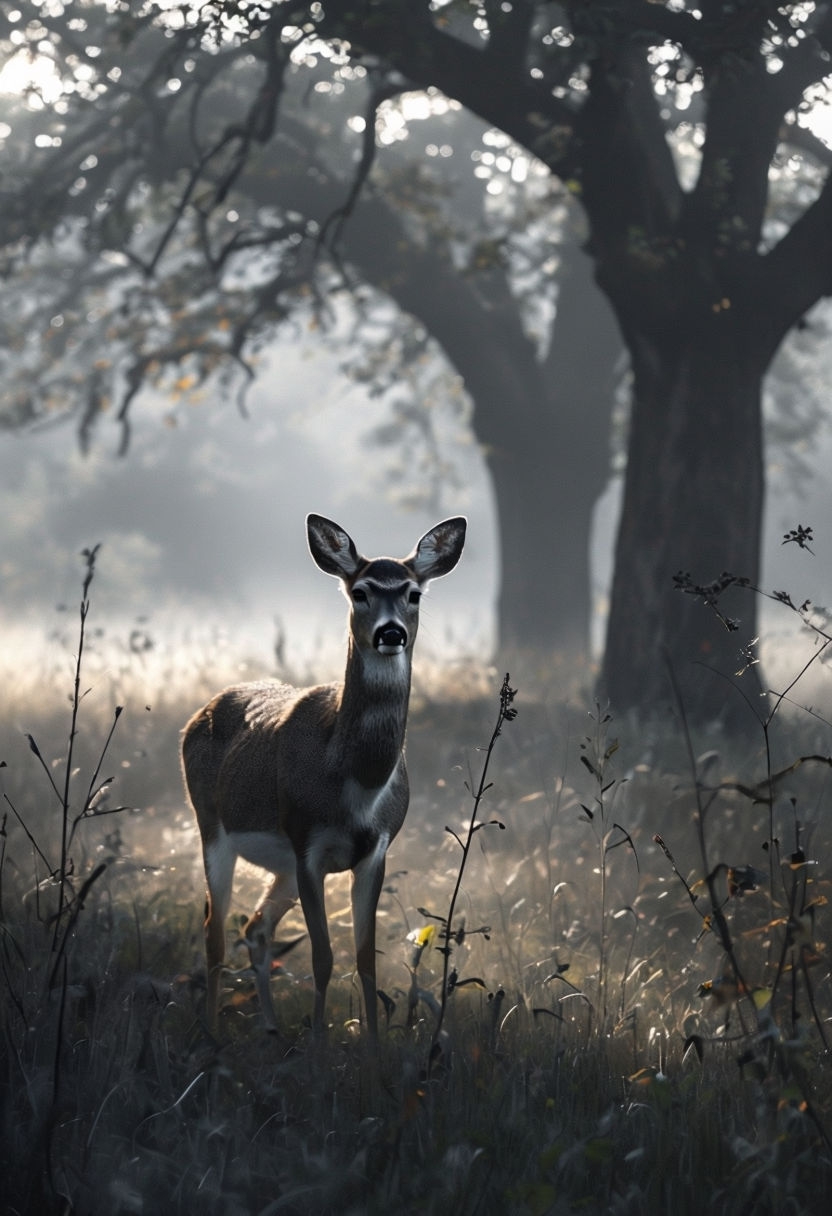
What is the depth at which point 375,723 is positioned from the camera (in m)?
5.11

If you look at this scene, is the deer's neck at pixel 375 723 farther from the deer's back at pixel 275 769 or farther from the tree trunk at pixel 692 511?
the tree trunk at pixel 692 511

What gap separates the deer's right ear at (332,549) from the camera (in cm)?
521

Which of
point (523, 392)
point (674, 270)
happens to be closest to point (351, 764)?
point (674, 270)

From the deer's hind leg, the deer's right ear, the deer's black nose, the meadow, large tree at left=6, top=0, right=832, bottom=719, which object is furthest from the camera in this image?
large tree at left=6, top=0, right=832, bottom=719

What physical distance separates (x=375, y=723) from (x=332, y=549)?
0.72 m

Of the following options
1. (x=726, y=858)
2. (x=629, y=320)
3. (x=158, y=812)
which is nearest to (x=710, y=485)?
(x=629, y=320)

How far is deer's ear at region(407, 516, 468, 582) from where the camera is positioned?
5.38 meters

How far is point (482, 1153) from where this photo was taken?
366 centimetres

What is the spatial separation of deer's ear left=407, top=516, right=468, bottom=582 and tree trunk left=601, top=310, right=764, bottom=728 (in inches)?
237

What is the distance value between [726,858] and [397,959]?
222cm

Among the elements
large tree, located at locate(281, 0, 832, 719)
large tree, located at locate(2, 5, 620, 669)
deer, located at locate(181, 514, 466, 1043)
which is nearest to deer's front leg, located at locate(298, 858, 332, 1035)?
deer, located at locate(181, 514, 466, 1043)

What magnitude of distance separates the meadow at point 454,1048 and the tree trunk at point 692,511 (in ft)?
11.2

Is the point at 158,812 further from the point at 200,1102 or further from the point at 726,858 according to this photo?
the point at 200,1102

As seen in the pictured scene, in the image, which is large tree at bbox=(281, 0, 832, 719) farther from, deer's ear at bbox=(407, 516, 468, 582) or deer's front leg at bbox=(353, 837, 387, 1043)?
deer's front leg at bbox=(353, 837, 387, 1043)
